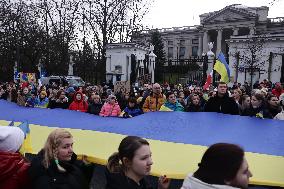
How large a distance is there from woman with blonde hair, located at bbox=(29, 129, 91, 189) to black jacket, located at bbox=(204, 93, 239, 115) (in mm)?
4165

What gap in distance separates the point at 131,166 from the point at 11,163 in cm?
98

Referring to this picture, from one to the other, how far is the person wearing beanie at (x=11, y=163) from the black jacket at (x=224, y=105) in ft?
15.1

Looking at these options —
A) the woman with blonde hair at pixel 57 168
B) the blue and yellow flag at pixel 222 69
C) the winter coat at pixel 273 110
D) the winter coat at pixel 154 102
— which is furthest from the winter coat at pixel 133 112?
the woman with blonde hair at pixel 57 168

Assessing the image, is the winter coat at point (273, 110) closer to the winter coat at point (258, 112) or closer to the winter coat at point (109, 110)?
the winter coat at point (258, 112)

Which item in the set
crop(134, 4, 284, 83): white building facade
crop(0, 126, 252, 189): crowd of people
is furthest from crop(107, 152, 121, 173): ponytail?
crop(134, 4, 284, 83): white building facade

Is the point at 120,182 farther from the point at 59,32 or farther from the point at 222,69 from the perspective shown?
the point at 59,32

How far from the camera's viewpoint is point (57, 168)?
3.20m

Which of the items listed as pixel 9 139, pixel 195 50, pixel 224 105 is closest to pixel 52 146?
pixel 9 139

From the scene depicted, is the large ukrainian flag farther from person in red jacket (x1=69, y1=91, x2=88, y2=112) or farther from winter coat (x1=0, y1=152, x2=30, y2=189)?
person in red jacket (x1=69, y1=91, x2=88, y2=112)

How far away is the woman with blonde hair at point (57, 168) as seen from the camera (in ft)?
10.3

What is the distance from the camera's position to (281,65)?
30.3 meters

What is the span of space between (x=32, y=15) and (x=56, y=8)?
2738 mm

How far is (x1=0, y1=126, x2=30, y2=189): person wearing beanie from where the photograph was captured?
300 centimetres

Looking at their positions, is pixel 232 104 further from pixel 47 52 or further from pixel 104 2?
pixel 47 52
